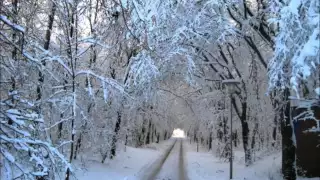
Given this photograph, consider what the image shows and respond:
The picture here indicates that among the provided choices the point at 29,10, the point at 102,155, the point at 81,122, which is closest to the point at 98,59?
the point at 102,155

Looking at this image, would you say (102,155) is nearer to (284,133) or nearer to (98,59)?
(98,59)

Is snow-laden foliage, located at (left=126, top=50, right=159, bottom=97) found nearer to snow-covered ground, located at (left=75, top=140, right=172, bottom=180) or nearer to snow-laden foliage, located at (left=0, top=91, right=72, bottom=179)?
snow-covered ground, located at (left=75, top=140, right=172, bottom=180)

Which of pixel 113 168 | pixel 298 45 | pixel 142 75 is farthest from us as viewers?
pixel 113 168

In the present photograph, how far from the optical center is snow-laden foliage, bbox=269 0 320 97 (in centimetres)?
716

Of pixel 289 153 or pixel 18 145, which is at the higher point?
pixel 18 145

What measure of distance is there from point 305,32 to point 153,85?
31.0 ft

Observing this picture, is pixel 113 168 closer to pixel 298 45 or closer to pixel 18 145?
pixel 298 45

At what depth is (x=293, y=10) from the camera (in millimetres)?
8484

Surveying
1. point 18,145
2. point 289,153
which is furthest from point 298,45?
point 289,153

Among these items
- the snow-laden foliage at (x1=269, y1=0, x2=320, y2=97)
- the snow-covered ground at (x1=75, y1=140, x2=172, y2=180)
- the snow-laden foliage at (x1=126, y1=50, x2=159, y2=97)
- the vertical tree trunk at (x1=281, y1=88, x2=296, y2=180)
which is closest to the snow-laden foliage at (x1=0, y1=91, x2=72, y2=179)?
the snow-laden foliage at (x1=269, y1=0, x2=320, y2=97)

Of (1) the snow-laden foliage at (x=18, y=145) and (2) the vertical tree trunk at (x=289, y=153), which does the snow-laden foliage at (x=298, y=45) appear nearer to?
(1) the snow-laden foliage at (x=18, y=145)

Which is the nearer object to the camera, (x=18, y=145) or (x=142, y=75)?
(x=18, y=145)

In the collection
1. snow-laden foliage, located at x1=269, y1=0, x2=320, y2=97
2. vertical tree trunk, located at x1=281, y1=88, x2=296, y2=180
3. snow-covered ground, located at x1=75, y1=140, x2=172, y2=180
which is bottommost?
snow-covered ground, located at x1=75, y1=140, x2=172, y2=180

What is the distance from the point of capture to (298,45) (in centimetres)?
808
